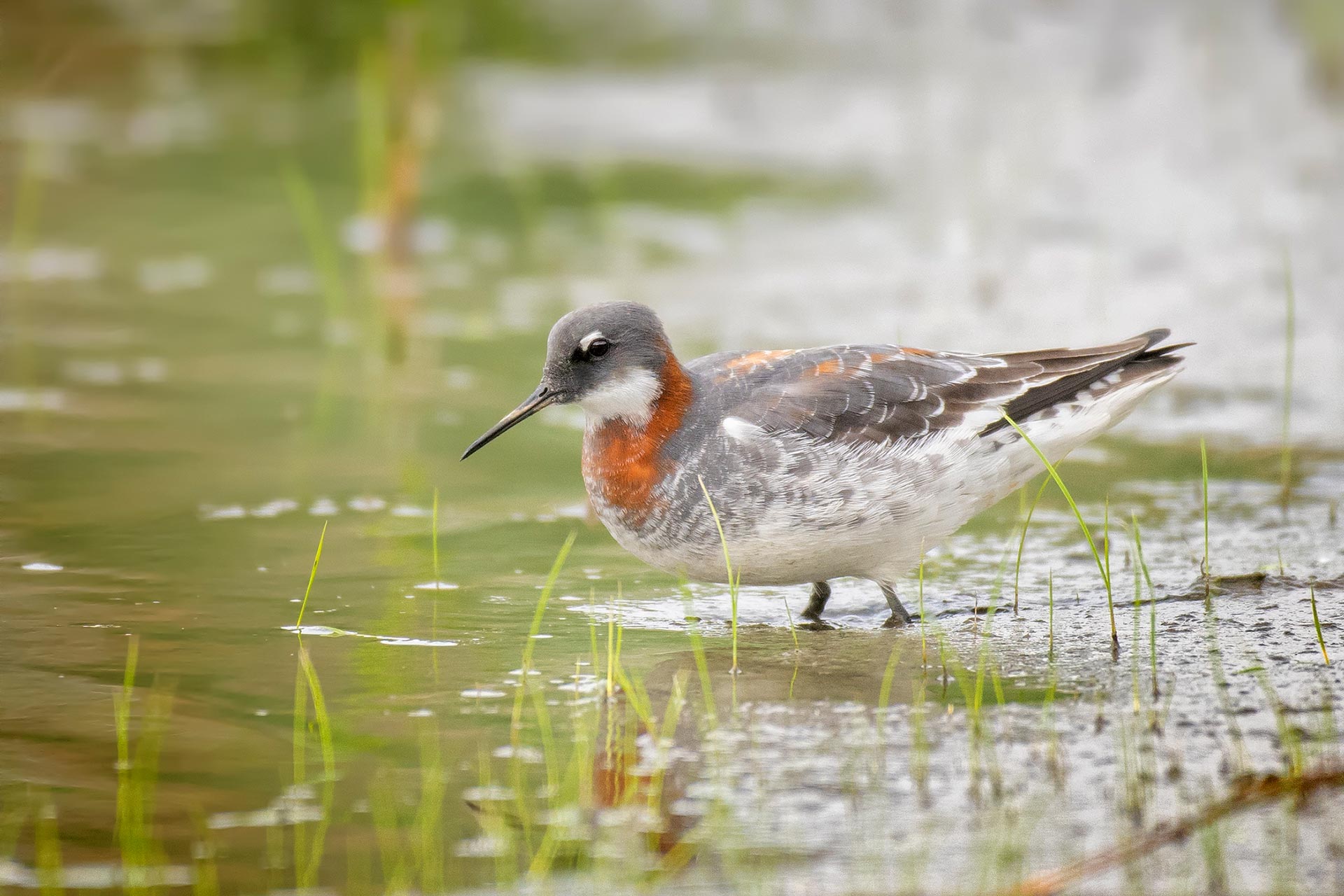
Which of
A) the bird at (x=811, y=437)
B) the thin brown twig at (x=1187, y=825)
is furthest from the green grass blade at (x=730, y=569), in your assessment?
the thin brown twig at (x=1187, y=825)

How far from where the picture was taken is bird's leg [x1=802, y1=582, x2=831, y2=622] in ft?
23.2

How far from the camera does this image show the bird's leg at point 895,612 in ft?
22.4

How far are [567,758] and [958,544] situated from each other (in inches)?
127

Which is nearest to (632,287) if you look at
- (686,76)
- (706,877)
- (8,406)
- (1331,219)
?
(8,406)

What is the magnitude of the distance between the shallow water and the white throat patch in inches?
33.2

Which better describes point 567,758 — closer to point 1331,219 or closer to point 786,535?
point 786,535

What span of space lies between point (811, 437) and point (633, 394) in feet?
2.69

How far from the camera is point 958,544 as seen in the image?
7895 mm

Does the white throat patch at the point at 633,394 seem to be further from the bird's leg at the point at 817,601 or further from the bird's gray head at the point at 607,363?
the bird's leg at the point at 817,601

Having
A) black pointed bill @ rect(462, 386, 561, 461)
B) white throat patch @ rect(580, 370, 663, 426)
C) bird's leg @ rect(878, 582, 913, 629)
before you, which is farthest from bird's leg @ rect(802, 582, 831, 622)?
black pointed bill @ rect(462, 386, 561, 461)

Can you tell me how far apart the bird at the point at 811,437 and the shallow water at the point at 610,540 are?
32 cm

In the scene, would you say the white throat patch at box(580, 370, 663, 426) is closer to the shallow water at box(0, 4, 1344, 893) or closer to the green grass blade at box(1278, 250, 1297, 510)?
the shallow water at box(0, 4, 1344, 893)

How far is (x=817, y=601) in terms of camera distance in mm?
7148

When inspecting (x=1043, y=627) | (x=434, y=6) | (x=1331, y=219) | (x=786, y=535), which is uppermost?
(x=434, y=6)
